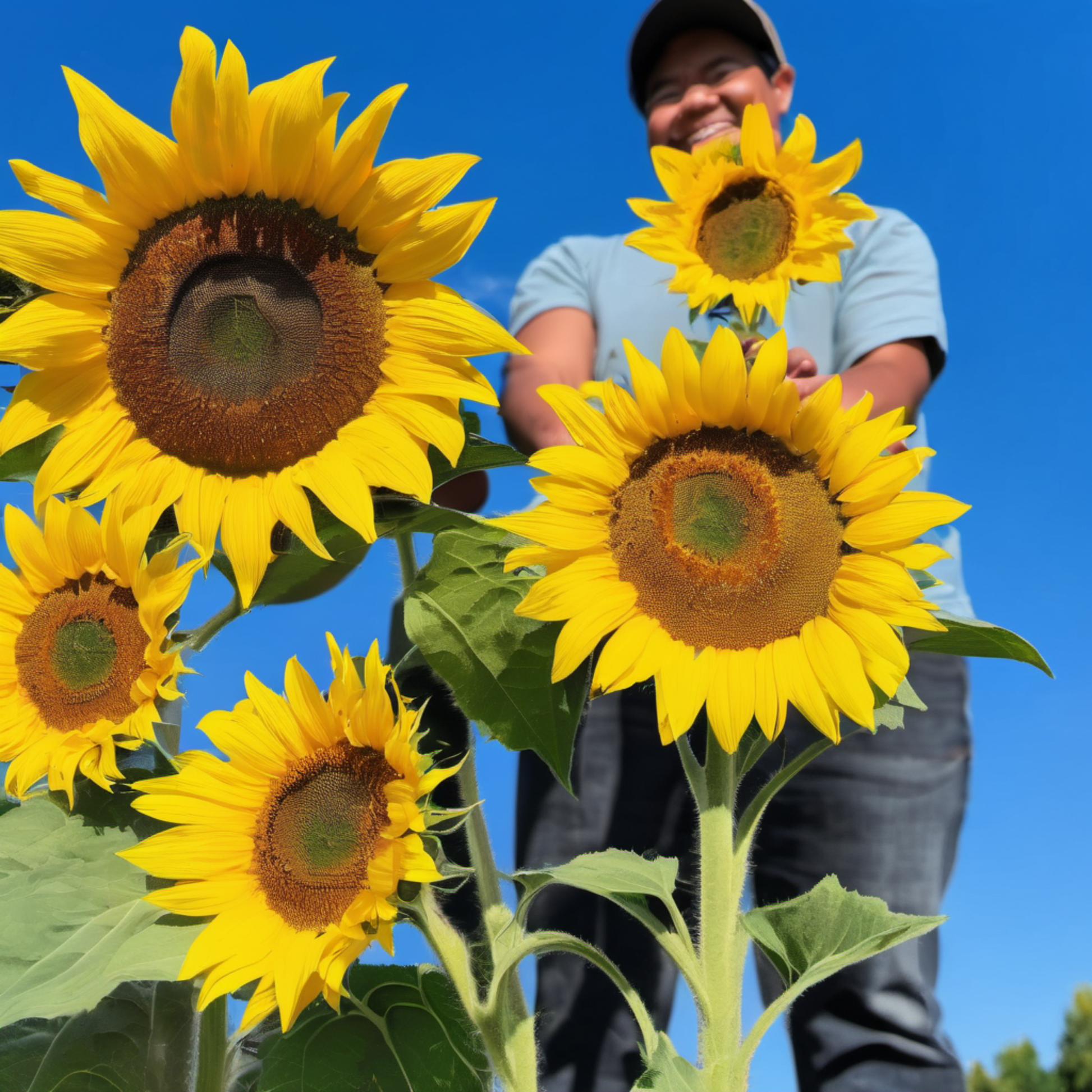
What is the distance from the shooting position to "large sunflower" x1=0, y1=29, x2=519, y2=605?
96 cm

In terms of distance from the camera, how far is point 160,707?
3.41 ft

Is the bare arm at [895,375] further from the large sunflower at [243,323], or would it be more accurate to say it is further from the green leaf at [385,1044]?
the green leaf at [385,1044]

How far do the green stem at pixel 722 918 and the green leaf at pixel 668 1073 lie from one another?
6 cm

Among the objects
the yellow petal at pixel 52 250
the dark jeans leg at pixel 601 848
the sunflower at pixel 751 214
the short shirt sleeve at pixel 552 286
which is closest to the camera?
the yellow petal at pixel 52 250

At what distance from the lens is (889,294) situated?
243 cm

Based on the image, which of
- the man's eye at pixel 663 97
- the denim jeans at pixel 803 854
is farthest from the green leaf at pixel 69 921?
the man's eye at pixel 663 97

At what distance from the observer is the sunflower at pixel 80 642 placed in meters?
0.99

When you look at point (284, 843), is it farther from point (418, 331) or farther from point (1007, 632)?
point (1007, 632)

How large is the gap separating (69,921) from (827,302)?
2150mm

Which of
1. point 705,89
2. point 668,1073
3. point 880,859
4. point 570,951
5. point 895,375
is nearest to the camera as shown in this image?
point 668,1073

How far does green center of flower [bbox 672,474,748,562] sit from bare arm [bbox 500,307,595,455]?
118 cm

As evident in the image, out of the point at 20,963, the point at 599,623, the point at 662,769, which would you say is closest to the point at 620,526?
the point at 599,623

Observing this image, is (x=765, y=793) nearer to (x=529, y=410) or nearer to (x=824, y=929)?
(x=824, y=929)

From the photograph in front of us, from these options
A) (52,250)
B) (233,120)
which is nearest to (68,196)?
(52,250)
